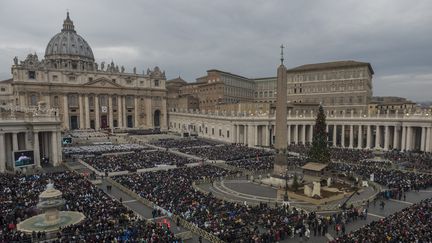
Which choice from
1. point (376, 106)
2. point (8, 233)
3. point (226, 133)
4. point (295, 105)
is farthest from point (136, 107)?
point (8, 233)

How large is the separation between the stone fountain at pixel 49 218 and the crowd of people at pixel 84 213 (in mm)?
607

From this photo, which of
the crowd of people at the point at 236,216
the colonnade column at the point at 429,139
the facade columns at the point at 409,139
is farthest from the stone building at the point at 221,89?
the crowd of people at the point at 236,216

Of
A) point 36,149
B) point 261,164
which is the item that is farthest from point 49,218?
point 261,164

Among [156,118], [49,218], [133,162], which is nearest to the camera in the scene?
[49,218]

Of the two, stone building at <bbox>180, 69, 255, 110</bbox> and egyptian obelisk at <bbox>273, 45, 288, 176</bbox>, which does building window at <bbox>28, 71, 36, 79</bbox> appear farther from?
egyptian obelisk at <bbox>273, 45, 288, 176</bbox>

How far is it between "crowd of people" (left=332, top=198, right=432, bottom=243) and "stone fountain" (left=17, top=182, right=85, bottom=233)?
16.1 metres

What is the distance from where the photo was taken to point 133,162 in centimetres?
3934

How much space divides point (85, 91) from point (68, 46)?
111 ft

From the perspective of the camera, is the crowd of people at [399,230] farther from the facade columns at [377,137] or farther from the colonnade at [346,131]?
the facade columns at [377,137]

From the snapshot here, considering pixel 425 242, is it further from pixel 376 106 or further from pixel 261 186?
pixel 376 106

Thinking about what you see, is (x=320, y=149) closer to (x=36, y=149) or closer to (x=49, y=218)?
(x=49, y=218)

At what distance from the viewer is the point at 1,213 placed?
66.9 feet

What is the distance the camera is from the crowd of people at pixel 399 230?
1570 cm

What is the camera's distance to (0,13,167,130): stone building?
77688 millimetres
